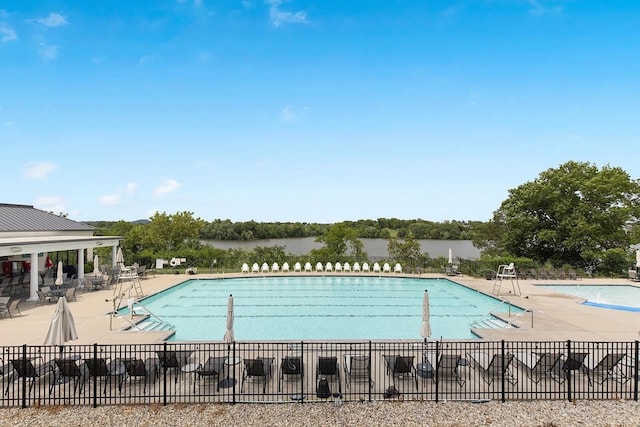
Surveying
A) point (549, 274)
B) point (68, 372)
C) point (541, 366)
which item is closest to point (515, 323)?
point (541, 366)

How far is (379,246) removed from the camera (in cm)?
4231

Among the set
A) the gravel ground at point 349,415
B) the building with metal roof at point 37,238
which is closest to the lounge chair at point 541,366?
the gravel ground at point 349,415

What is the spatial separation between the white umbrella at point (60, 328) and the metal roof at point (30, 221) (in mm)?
16734

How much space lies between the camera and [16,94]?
20.0 meters

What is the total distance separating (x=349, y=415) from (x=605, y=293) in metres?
20.8

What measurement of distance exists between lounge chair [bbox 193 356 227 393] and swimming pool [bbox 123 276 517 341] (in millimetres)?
4312

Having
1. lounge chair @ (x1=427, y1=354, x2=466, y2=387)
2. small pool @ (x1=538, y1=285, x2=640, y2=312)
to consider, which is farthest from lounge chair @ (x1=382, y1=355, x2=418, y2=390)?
small pool @ (x1=538, y1=285, x2=640, y2=312)

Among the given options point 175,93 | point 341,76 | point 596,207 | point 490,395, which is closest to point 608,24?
point 341,76

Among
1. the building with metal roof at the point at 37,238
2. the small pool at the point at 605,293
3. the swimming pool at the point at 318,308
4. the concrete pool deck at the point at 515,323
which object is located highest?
the building with metal roof at the point at 37,238

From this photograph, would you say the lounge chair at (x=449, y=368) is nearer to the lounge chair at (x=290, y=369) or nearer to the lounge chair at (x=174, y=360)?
the lounge chair at (x=290, y=369)

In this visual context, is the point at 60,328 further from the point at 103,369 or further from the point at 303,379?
the point at 303,379

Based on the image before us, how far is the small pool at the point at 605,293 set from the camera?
1800cm

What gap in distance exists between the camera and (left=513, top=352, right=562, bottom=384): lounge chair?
7.80m

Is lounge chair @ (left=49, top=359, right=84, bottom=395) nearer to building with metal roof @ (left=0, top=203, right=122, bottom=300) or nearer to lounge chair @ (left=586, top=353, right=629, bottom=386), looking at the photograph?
lounge chair @ (left=586, top=353, right=629, bottom=386)
